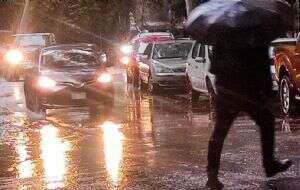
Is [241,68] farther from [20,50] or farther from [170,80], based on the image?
[20,50]

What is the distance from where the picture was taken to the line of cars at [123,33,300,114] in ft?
41.7

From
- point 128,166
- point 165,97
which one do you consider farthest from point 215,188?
point 165,97

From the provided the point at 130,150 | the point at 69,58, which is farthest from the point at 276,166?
the point at 69,58

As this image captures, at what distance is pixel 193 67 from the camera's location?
16312mm

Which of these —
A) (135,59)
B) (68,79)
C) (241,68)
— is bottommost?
(135,59)

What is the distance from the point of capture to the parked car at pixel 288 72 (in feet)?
40.3

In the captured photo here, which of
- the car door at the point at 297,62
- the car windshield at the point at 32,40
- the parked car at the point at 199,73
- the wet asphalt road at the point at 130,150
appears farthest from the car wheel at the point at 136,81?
the car door at the point at 297,62

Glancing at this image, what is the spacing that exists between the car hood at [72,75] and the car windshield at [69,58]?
0.43m

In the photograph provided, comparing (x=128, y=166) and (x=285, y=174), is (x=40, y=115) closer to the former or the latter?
(x=128, y=166)

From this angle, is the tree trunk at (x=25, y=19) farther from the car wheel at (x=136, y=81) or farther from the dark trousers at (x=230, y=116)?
the dark trousers at (x=230, y=116)

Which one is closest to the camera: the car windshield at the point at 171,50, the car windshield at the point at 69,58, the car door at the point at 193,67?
the car windshield at the point at 69,58

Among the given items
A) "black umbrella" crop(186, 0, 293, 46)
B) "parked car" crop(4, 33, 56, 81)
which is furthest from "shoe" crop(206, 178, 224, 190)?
"parked car" crop(4, 33, 56, 81)

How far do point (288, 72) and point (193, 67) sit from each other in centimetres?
394

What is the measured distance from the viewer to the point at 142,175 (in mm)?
7520
